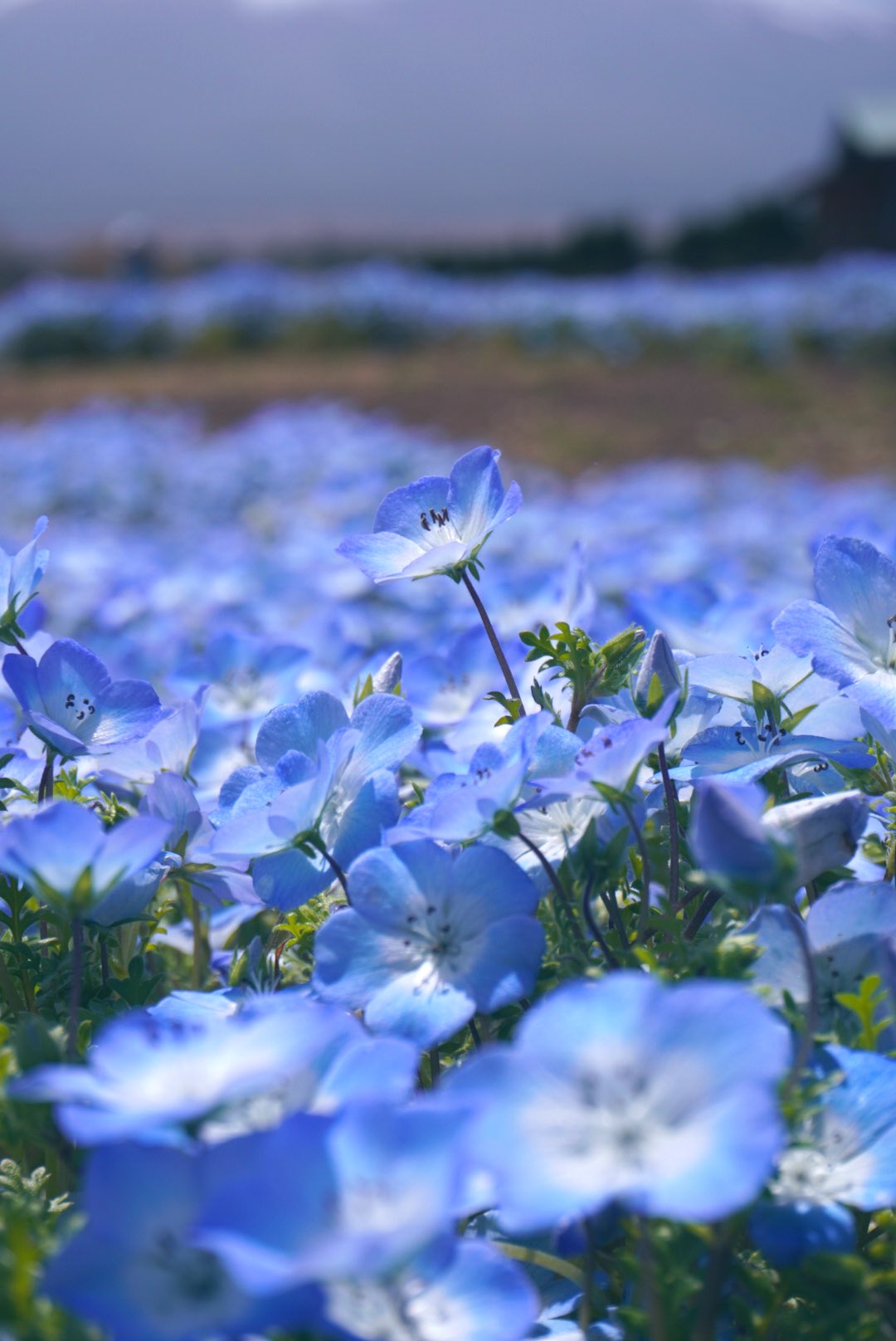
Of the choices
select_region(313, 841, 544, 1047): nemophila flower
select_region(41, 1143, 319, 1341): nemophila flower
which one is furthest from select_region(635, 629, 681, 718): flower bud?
select_region(41, 1143, 319, 1341): nemophila flower

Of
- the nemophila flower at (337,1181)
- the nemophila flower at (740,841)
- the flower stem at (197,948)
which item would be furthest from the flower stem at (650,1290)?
the flower stem at (197,948)

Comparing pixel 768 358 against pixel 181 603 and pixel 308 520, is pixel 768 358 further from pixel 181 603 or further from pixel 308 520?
pixel 181 603

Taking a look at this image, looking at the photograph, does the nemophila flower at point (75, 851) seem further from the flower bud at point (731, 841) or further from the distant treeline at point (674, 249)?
the distant treeline at point (674, 249)

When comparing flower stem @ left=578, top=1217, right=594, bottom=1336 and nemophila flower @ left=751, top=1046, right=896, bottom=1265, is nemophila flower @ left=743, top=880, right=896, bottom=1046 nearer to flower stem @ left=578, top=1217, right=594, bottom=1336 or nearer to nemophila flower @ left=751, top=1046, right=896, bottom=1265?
nemophila flower @ left=751, top=1046, right=896, bottom=1265

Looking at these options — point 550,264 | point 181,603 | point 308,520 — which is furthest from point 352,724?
point 550,264

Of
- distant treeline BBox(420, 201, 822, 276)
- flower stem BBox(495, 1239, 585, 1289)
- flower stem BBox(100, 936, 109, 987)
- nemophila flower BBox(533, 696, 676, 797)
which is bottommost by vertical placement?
distant treeline BBox(420, 201, 822, 276)

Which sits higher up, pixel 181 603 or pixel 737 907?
pixel 737 907
